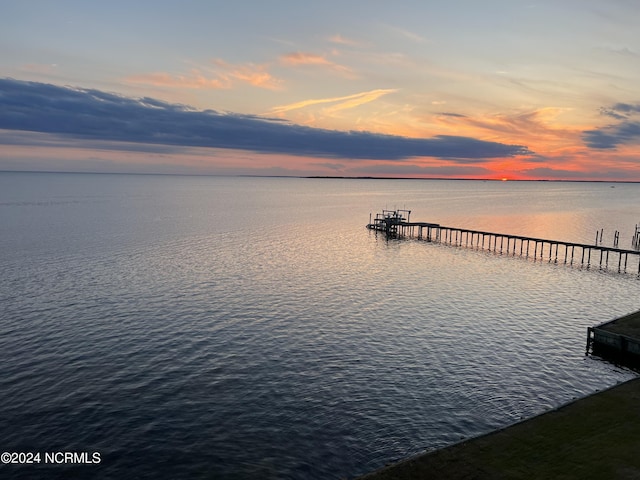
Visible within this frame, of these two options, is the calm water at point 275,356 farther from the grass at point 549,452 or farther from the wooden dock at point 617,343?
the grass at point 549,452

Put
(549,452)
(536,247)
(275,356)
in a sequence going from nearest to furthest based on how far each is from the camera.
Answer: (549,452) → (275,356) → (536,247)

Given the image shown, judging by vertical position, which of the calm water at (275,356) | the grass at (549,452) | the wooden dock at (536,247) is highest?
the wooden dock at (536,247)

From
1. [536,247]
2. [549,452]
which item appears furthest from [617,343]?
[536,247]

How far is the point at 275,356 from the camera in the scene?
4009 centimetres

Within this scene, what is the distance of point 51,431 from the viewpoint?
28.1 m

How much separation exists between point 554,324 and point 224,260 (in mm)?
53398

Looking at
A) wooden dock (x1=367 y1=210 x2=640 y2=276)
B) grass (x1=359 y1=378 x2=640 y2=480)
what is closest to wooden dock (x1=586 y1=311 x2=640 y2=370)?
grass (x1=359 y1=378 x2=640 y2=480)

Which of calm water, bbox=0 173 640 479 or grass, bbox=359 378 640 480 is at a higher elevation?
grass, bbox=359 378 640 480

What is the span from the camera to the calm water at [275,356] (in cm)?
2736

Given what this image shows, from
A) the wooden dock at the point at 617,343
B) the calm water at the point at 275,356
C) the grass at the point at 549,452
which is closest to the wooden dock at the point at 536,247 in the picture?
the calm water at the point at 275,356

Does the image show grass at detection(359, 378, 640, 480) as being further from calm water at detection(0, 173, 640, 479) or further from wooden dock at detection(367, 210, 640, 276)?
wooden dock at detection(367, 210, 640, 276)

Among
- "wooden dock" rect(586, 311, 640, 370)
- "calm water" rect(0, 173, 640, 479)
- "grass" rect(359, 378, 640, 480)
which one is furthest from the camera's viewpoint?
"wooden dock" rect(586, 311, 640, 370)

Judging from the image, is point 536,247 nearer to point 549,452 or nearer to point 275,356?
point 275,356

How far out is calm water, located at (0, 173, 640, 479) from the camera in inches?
1077
